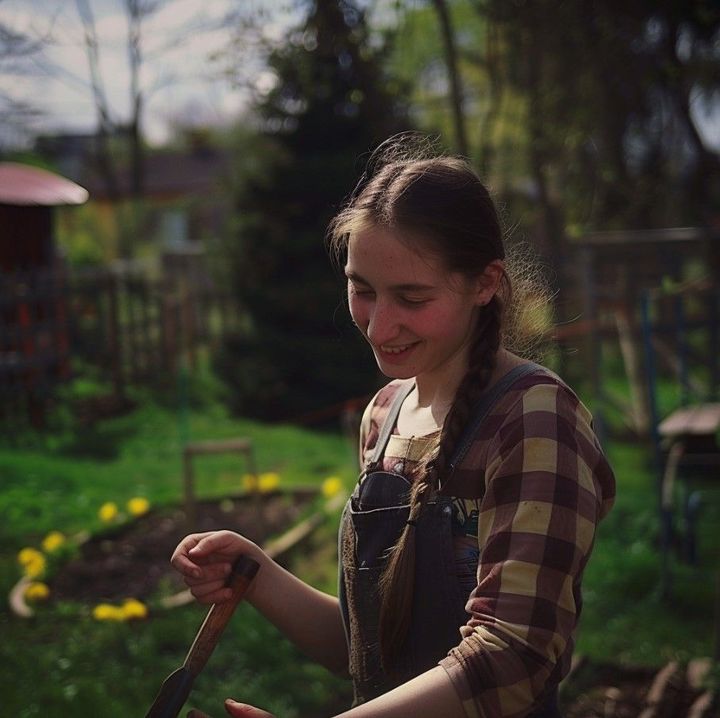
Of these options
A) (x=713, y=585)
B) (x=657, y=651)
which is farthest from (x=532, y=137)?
(x=657, y=651)

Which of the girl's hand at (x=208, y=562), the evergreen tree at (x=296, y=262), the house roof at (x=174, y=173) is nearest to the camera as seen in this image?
the girl's hand at (x=208, y=562)

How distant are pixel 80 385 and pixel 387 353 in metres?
9.65

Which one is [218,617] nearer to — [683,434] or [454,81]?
[683,434]

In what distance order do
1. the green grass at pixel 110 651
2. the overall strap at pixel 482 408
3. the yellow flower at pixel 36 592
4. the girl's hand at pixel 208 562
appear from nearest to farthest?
the overall strap at pixel 482 408 → the girl's hand at pixel 208 562 → the green grass at pixel 110 651 → the yellow flower at pixel 36 592

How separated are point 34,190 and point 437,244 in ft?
27.6

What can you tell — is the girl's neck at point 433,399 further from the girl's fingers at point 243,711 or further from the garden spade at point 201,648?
the girl's fingers at point 243,711

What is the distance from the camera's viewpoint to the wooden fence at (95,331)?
935 cm

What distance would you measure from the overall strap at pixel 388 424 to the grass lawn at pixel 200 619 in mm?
2194

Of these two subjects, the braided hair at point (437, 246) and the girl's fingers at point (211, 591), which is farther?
the girl's fingers at point (211, 591)

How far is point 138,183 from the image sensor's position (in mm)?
24250

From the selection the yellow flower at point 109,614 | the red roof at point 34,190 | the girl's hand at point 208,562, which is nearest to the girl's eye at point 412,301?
the girl's hand at point 208,562

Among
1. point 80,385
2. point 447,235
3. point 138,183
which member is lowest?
point 80,385

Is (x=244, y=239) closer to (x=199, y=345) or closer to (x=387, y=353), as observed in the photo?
(x=199, y=345)

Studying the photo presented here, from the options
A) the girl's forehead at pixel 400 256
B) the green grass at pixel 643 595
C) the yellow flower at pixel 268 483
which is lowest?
the green grass at pixel 643 595
